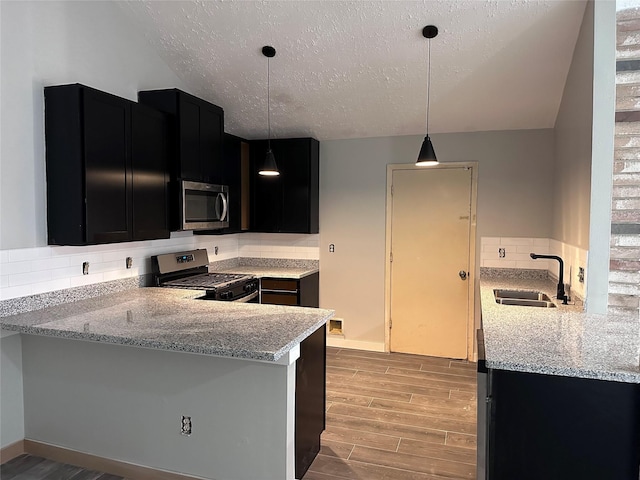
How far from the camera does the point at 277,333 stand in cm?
215

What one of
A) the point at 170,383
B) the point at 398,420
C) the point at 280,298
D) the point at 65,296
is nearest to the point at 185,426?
the point at 170,383

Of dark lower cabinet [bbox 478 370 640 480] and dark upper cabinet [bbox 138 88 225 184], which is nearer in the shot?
dark lower cabinet [bbox 478 370 640 480]

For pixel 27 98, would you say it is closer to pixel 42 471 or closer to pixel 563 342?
pixel 42 471

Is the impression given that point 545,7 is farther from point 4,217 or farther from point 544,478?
point 4,217

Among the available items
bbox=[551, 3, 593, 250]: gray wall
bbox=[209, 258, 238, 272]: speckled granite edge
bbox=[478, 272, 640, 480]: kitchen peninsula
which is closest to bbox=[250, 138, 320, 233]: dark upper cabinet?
bbox=[209, 258, 238, 272]: speckled granite edge

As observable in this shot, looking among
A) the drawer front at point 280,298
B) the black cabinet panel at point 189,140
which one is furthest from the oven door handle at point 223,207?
the drawer front at point 280,298

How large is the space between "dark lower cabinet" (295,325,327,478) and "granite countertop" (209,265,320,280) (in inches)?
71.2

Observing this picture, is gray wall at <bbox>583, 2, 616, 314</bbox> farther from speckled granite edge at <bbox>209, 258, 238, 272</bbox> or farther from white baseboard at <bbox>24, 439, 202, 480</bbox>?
speckled granite edge at <bbox>209, 258, 238, 272</bbox>

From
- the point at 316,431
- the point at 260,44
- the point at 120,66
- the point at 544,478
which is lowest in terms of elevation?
the point at 316,431

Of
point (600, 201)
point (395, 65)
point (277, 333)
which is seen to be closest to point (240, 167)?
point (395, 65)

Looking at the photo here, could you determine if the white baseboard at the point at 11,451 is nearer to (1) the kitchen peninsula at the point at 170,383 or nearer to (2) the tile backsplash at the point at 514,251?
(1) the kitchen peninsula at the point at 170,383

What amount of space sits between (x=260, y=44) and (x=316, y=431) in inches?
107

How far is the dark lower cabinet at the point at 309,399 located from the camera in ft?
7.75

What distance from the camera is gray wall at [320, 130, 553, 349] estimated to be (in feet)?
14.2
